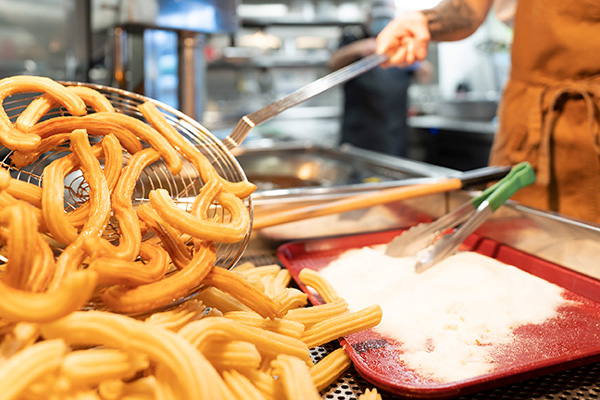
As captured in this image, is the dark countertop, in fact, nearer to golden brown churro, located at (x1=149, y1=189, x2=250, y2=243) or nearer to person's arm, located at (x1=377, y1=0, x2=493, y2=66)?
person's arm, located at (x1=377, y1=0, x2=493, y2=66)

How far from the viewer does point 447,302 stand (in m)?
0.79

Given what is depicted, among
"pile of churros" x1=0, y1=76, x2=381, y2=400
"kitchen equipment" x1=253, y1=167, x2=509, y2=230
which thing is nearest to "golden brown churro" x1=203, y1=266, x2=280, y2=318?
"pile of churros" x1=0, y1=76, x2=381, y2=400

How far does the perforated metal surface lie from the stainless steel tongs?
0.34 meters

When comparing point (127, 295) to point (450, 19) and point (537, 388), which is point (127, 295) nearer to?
point (537, 388)

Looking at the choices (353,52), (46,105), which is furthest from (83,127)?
(353,52)

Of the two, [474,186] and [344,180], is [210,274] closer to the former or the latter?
[474,186]

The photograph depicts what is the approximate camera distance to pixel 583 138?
1239 millimetres

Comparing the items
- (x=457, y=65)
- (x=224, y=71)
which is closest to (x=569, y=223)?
(x=224, y=71)

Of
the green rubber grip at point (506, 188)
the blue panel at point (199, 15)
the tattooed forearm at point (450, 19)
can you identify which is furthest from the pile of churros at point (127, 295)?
the blue panel at point (199, 15)

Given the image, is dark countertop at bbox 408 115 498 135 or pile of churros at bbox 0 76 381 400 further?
dark countertop at bbox 408 115 498 135

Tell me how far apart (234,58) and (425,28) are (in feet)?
13.8

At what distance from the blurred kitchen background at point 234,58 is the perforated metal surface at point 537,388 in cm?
167

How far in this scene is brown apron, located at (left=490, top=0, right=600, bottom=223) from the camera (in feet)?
3.98

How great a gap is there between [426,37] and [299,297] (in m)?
0.98
